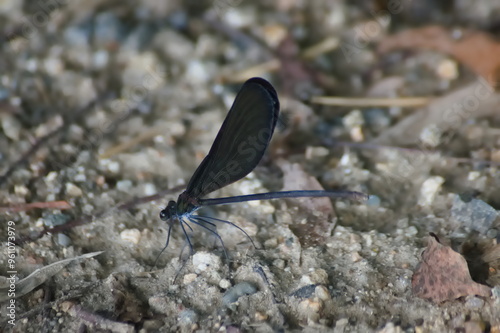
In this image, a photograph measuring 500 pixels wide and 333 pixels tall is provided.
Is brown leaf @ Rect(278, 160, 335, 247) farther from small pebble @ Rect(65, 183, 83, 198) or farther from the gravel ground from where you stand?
small pebble @ Rect(65, 183, 83, 198)

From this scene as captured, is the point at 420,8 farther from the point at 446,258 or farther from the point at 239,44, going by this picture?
the point at 446,258

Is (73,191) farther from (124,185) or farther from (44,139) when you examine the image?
(44,139)

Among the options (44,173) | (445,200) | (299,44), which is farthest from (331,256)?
(299,44)

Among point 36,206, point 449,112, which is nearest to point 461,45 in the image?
point 449,112

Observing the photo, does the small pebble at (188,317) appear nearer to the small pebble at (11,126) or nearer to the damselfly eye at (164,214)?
the damselfly eye at (164,214)

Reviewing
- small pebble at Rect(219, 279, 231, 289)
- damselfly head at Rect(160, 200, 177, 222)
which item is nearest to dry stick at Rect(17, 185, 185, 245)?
damselfly head at Rect(160, 200, 177, 222)

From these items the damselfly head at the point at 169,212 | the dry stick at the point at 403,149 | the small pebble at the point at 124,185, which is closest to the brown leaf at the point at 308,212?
the dry stick at the point at 403,149
